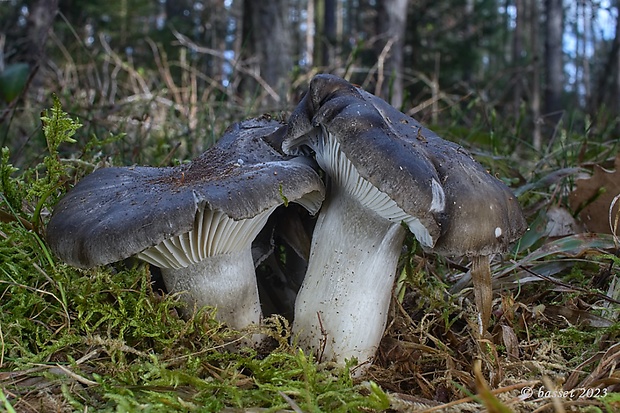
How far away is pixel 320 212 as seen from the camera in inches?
82.1

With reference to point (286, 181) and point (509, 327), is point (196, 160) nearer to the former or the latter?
point (286, 181)

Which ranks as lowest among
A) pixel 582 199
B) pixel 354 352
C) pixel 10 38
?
pixel 354 352

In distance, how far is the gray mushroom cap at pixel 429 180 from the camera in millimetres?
1566

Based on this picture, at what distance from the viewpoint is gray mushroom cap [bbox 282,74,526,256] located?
5.14 ft

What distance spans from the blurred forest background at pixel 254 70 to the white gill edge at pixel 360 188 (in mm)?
1446

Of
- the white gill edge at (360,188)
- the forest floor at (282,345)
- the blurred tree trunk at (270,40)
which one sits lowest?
the forest floor at (282,345)

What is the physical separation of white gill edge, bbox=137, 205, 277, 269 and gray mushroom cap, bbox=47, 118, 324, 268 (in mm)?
95

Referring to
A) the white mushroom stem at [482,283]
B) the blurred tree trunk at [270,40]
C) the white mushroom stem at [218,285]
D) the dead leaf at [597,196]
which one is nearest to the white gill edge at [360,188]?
the white mushroom stem at [482,283]

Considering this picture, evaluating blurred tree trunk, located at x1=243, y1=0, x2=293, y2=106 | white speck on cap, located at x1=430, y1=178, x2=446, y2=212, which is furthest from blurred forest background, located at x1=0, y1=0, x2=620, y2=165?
white speck on cap, located at x1=430, y1=178, x2=446, y2=212

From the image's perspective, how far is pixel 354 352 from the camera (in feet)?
6.20

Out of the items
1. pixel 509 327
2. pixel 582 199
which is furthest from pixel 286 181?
pixel 582 199

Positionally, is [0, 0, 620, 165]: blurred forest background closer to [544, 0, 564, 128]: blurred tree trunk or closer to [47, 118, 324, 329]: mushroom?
[544, 0, 564, 128]: blurred tree trunk

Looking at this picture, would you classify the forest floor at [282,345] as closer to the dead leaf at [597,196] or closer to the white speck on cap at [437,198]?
the dead leaf at [597,196]

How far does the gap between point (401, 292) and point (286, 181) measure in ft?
2.76
